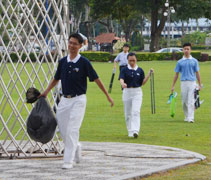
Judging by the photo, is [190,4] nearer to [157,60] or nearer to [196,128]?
[157,60]

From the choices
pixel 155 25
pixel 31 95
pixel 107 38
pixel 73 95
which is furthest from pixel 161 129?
pixel 107 38

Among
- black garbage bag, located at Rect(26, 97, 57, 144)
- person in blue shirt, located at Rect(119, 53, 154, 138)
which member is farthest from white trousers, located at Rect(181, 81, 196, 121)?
black garbage bag, located at Rect(26, 97, 57, 144)

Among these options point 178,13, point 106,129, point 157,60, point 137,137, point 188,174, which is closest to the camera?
point 188,174

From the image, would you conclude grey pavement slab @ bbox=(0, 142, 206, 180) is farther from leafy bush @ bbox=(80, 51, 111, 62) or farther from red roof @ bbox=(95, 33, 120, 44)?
red roof @ bbox=(95, 33, 120, 44)

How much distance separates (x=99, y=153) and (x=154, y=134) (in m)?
3.45

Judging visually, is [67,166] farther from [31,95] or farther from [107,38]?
[107,38]

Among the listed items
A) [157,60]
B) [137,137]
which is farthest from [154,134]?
[157,60]

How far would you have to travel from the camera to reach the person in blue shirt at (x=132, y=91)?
1405 centimetres

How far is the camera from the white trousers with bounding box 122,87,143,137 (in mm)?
14023

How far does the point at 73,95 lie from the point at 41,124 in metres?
0.57

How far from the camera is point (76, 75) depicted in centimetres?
985

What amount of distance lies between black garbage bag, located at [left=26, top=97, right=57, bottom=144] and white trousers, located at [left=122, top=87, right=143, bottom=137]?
4.13 metres

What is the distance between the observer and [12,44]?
1138 centimetres

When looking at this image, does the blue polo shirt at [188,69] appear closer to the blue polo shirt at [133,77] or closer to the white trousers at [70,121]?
the blue polo shirt at [133,77]
